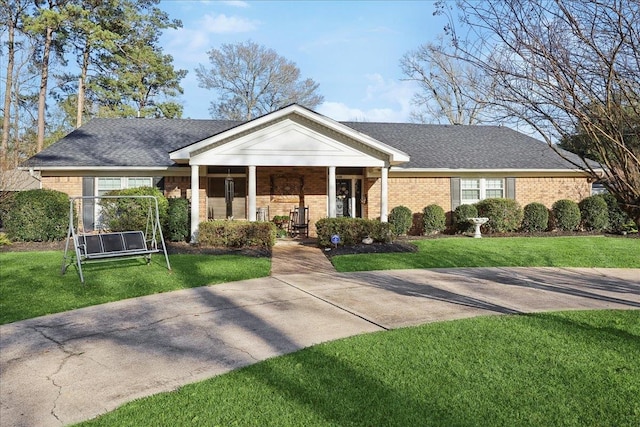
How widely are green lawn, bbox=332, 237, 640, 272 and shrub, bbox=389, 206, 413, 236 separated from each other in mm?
2087

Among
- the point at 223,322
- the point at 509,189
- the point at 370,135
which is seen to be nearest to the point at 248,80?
the point at 370,135

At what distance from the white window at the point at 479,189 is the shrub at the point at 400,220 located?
9.59 feet

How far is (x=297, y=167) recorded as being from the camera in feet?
54.0

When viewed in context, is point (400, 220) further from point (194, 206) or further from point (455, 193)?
point (194, 206)

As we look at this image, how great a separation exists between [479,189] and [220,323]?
1403cm

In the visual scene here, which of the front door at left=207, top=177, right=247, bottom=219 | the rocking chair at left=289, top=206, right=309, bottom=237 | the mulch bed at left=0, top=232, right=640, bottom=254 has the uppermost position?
the front door at left=207, top=177, right=247, bottom=219

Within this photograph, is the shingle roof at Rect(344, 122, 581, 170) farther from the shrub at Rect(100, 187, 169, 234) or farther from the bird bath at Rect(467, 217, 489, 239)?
the shrub at Rect(100, 187, 169, 234)

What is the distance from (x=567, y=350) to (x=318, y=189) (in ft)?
42.0

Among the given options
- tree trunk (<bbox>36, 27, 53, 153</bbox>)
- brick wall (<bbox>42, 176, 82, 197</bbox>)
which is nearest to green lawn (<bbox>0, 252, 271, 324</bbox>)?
brick wall (<bbox>42, 176, 82, 197</bbox>)

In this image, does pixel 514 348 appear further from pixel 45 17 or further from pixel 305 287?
pixel 45 17

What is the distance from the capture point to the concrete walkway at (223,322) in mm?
3820

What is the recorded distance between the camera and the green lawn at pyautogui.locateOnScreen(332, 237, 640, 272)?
33.7 ft

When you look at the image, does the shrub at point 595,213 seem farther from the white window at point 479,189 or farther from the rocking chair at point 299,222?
the rocking chair at point 299,222

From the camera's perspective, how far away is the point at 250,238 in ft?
40.9
